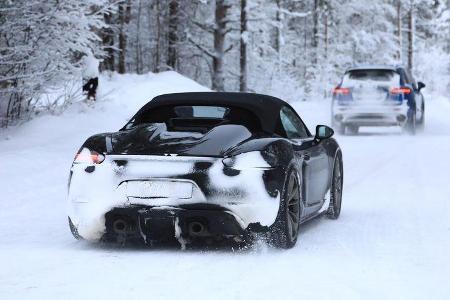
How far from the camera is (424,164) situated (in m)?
15.1

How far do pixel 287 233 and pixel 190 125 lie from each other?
4.05 feet

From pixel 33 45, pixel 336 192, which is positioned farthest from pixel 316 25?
pixel 336 192

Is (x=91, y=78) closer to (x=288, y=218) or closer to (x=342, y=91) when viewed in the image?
(x=342, y=91)

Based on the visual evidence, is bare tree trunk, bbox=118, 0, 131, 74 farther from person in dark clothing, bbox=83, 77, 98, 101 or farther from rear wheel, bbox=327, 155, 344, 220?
rear wheel, bbox=327, 155, 344, 220

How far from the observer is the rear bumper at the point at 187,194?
21.3 ft

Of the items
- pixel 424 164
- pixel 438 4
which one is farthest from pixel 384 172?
pixel 438 4

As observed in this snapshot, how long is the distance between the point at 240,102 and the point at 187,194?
126 cm

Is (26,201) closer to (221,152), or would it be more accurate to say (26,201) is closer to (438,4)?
(221,152)

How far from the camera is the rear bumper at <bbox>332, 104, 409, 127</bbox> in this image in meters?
22.3

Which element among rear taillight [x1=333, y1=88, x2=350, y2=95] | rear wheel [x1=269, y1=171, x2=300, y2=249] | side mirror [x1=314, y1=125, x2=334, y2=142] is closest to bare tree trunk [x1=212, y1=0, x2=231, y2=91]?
rear taillight [x1=333, y1=88, x2=350, y2=95]

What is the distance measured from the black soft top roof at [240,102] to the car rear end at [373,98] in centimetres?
1482

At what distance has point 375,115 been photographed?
22.3 meters

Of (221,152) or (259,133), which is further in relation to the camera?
(259,133)

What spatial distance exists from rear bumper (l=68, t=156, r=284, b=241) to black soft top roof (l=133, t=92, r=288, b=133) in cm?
80
